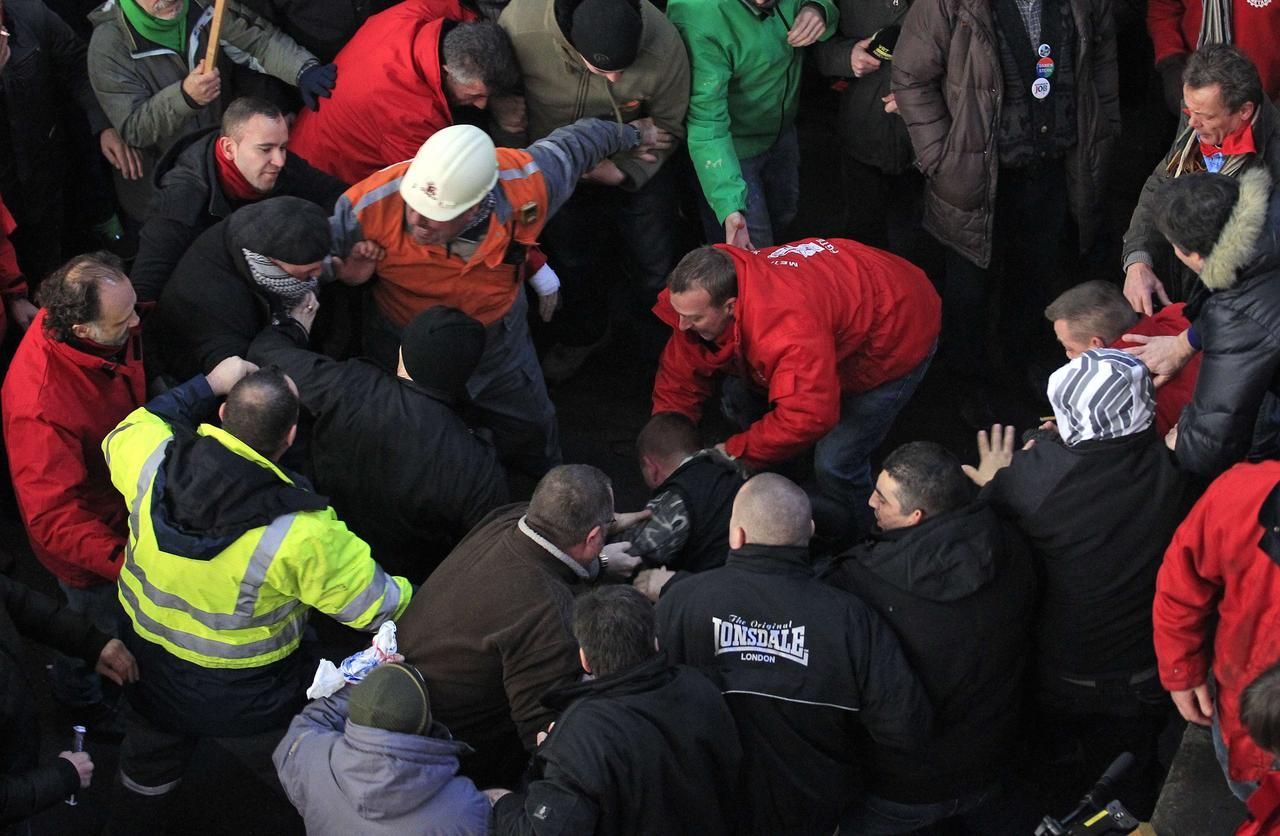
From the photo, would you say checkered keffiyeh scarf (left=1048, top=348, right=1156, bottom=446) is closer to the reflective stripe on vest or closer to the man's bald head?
the man's bald head

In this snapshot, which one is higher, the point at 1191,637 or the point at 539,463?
the point at 1191,637

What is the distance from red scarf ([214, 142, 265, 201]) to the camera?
4824mm

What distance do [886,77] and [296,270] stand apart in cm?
297

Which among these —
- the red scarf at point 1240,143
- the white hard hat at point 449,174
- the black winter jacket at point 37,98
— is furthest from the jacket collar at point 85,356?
the red scarf at point 1240,143

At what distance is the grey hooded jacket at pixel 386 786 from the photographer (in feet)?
11.1

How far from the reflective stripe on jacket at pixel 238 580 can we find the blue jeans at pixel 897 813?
1.54 metres

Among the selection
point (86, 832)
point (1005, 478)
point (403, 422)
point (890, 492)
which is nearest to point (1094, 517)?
point (1005, 478)

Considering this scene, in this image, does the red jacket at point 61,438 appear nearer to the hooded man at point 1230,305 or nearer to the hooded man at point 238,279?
the hooded man at point 238,279

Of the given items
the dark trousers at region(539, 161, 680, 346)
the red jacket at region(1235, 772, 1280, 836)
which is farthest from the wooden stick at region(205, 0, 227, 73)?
the red jacket at region(1235, 772, 1280, 836)

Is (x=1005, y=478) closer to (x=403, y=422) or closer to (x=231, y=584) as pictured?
(x=403, y=422)

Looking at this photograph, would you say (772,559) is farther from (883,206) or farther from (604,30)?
(883,206)

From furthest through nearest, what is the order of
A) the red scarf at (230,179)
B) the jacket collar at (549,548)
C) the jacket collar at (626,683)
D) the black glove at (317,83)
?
1. the black glove at (317,83)
2. the red scarf at (230,179)
3. the jacket collar at (549,548)
4. the jacket collar at (626,683)

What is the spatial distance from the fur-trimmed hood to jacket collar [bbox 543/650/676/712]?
81.2 inches

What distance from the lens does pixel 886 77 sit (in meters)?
6.18
